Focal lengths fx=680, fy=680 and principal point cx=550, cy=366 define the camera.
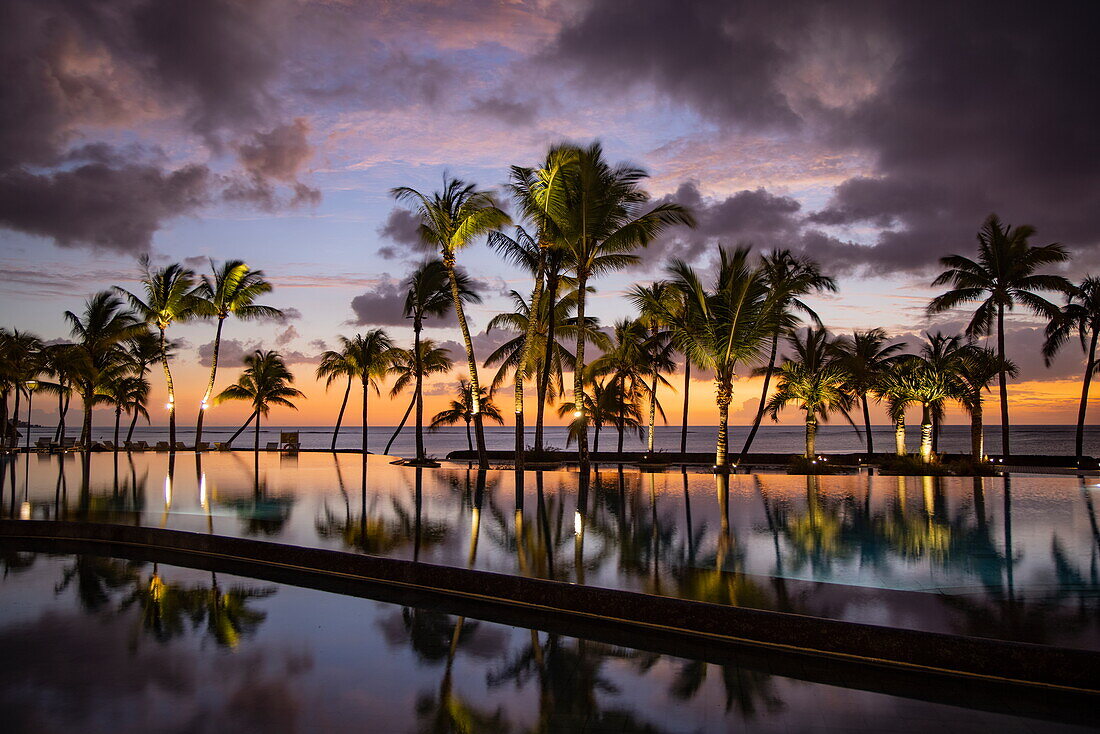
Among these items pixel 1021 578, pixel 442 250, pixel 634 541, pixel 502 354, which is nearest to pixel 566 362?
pixel 502 354

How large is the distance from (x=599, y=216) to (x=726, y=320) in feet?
14.6

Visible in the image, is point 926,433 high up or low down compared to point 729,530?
up

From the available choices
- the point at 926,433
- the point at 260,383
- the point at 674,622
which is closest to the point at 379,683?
the point at 674,622

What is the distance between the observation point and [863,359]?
22.1m

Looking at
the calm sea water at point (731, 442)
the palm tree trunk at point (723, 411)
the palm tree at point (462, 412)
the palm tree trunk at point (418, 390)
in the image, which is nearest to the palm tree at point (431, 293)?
the palm tree trunk at point (418, 390)

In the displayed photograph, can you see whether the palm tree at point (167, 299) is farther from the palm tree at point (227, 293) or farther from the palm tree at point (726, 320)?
the palm tree at point (726, 320)

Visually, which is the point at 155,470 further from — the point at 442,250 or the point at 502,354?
the point at 502,354

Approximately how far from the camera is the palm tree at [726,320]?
53.7 feet

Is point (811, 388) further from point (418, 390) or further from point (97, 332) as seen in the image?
point (97, 332)

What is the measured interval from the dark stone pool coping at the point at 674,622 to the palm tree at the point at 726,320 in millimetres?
11219

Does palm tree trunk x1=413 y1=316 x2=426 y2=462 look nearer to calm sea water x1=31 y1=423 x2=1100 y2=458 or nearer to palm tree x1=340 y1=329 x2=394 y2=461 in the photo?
palm tree x1=340 y1=329 x2=394 y2=461

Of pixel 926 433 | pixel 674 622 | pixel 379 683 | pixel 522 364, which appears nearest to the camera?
pixel 379 683

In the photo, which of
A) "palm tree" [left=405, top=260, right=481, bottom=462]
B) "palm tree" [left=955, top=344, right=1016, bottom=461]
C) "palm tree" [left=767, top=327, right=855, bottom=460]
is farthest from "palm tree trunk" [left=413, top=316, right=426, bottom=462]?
"palm tree" [left=955, top=344, right=1016, bottom=461]

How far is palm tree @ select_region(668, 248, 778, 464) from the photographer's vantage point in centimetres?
1636
